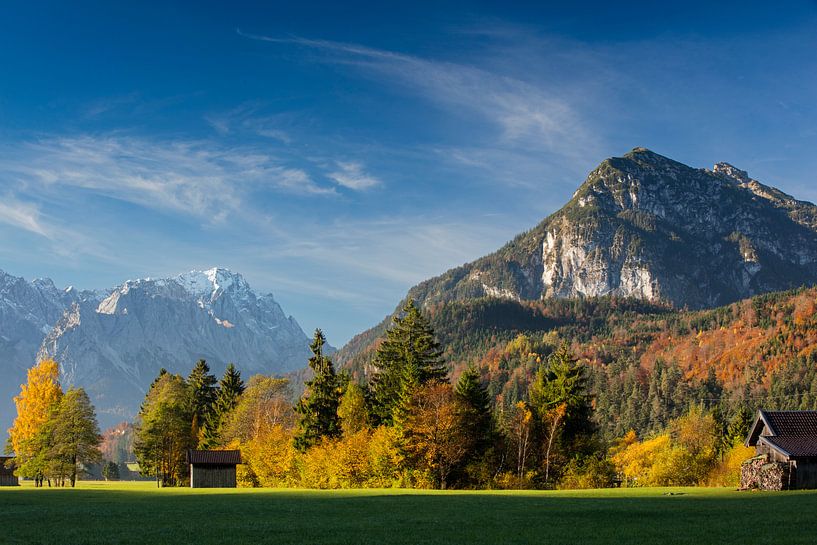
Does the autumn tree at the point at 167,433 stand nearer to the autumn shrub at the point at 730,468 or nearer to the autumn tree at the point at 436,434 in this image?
the autumn tree at the point at 436,434

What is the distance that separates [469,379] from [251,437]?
34.6 m

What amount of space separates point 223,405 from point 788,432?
70.7m

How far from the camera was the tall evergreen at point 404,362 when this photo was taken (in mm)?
80438

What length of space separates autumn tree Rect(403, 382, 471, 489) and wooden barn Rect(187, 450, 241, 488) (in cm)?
2409

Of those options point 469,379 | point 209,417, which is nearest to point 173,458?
point 209,417

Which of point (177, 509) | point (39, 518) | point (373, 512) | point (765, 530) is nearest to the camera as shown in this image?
point (765, 530)

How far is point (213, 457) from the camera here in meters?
87.5

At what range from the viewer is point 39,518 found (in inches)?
1416

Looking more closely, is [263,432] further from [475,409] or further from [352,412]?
[475,409]

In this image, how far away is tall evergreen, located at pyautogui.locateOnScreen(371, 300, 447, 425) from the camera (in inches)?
3167

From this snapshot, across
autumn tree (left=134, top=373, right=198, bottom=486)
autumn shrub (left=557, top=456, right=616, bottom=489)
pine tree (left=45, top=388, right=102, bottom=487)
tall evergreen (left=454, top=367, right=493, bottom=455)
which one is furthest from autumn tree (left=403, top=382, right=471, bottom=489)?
pine tree (left=45, top=388, right=102, bottom=487)

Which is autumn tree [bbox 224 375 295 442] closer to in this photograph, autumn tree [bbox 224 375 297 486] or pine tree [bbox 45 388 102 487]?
autumn tree [bbox 224 375 297 486]

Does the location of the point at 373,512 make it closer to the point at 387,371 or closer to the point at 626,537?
the point at 626,537

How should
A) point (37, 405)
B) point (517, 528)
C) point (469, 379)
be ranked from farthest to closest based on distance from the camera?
point (37, 405) → point (469, 379) → point (517, 528)
